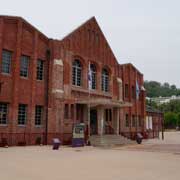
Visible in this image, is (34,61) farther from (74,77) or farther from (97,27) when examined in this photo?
(97,27)

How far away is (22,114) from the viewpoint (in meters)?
24.9

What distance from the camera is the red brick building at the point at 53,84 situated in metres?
24.1

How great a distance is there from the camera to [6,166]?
39.7 ft

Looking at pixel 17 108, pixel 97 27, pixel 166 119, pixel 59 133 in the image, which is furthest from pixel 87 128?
pixel 166 119

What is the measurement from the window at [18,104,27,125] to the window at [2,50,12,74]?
3187 millimetres

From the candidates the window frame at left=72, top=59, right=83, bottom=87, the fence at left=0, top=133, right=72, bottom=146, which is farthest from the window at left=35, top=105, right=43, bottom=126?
the window frame at left=72, top=59, right=83, bottom=87

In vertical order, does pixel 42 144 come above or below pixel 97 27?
below

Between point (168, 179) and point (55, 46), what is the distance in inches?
797

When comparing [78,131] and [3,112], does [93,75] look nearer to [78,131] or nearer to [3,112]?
[78,131]

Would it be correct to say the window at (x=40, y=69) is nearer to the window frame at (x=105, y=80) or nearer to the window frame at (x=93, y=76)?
the window frame at (x=93, y=76)

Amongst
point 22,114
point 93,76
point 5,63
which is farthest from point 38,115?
point 93,76

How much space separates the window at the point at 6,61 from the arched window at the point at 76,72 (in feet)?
24.0

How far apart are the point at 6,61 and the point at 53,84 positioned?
4.84m

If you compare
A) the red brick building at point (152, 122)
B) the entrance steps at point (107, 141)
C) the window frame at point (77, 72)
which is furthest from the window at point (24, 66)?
the red brick building at point (152, 122)
